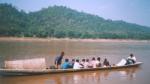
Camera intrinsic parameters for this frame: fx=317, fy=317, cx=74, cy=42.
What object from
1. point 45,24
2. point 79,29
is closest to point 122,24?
point 79,29

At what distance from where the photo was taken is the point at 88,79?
10711 mm

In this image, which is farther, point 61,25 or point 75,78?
point 61,25

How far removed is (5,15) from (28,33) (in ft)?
26.6

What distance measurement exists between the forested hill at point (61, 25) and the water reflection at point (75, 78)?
34.7 metres

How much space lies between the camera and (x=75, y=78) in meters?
10.8

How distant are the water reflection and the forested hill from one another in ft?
114

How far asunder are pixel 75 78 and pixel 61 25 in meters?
54.8

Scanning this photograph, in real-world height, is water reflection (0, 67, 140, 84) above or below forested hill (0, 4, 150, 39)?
below

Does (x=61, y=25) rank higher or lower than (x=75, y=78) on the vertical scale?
higher

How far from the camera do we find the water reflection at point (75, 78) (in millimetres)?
10117

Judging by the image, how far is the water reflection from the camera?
33.2 feet

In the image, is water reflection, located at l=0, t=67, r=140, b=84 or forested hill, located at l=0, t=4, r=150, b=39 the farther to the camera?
forested hill, located at l=0, t=4, r=150, b=39

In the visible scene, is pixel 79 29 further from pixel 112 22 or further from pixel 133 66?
pixel 133 66

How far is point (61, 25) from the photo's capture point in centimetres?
6531
